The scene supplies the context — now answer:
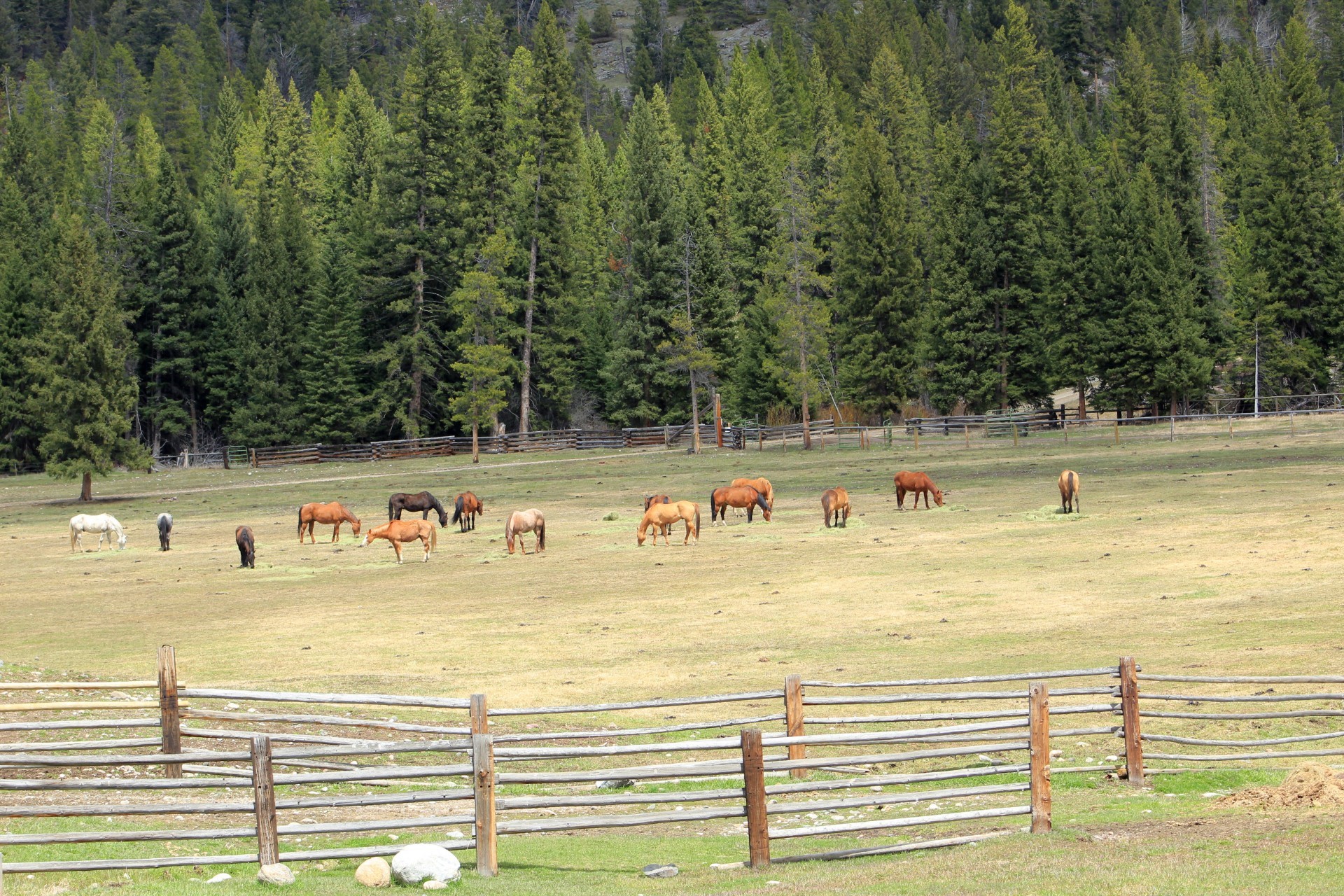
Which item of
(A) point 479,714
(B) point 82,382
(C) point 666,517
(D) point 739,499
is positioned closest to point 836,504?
(D) point 739,499

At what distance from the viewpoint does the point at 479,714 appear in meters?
12.9

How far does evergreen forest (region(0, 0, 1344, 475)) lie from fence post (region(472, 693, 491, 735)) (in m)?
52.0

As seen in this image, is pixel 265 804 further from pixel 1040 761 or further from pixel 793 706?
pixel 1040 761

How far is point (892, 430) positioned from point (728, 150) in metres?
33.9

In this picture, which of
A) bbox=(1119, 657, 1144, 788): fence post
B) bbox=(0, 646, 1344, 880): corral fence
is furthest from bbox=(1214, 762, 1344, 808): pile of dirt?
bbox=(0, 646, 1344, 880): corral fence

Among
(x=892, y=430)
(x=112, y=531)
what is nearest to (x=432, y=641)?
(x=112, y=531)

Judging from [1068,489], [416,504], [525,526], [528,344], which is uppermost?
[528,344]

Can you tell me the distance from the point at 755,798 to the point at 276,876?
3609mm

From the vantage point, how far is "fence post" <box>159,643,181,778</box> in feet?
49.1

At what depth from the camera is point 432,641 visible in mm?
24516

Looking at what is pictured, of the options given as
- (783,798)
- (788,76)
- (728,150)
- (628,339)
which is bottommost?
(783,798)

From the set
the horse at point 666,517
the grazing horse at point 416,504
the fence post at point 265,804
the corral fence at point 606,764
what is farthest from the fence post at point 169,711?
the grazing horse at point 416,504

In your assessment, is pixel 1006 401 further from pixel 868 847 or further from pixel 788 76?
pixel 868 847

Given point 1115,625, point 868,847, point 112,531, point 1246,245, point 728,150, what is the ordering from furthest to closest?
point 728,150
point 1246,245
point 112,531
point 1115,625
point 868,847
